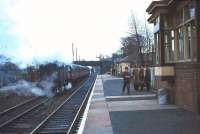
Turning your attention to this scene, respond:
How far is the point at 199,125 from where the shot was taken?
13914 millimetres

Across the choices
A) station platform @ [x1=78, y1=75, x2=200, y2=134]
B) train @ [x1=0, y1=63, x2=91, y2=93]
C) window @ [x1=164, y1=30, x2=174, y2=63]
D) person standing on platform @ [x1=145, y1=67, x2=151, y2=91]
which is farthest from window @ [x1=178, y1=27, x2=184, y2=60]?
person standing on platform @ [x1=145, y1=67, x2=151, y2=91]

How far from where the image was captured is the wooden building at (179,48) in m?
16.4

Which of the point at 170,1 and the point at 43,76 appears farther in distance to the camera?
the point at 43,76

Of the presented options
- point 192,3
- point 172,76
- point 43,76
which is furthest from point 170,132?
point 43,76

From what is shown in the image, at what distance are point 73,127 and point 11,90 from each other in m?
19.1

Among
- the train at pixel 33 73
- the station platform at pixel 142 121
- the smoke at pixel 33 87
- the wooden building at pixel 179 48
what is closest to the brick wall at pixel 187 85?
the wooden building at pixel 179 48

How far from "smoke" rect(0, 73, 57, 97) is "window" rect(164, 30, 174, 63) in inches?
546

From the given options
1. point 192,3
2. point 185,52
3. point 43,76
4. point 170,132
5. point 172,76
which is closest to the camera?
point 170,132

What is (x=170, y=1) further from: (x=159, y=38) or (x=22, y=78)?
(x=22, y=78)

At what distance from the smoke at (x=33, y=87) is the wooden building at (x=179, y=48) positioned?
40.2ft

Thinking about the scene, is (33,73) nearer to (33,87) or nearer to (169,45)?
(33,87)

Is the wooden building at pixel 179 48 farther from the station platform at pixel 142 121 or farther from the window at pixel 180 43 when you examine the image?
the station platform at pixel 142 121

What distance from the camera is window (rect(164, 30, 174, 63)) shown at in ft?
66.4

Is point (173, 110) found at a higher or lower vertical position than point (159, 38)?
lower
